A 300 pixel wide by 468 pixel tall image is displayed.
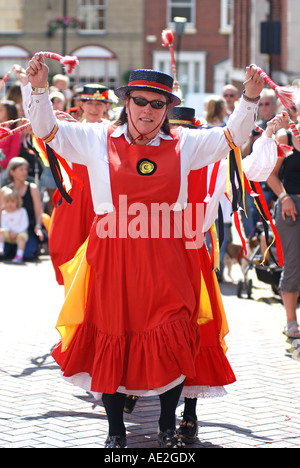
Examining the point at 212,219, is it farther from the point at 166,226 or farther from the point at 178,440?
the point at 178,440

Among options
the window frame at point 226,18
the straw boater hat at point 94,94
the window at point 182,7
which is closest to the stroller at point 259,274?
the straw boater hat at point 94,94

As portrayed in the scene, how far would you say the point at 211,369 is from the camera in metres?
5.09

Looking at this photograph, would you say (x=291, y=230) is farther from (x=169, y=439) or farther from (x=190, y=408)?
(x=169, y=439)

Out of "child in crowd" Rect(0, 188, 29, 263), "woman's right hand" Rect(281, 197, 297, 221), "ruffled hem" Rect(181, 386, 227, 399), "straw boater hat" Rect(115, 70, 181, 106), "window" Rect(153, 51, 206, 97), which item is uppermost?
"straw boater hat" Rect(115, 70, 181, 106)

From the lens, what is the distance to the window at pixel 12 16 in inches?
1537

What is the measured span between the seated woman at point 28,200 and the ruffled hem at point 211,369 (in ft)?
26.1

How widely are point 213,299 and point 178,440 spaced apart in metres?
0.82

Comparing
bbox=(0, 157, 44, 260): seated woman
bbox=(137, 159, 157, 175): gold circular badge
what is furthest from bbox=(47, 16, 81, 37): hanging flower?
bbox=(137, 159, 157, 175): gold circular badge

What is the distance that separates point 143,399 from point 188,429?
1.01 meters

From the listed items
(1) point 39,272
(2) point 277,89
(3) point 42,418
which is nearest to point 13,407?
(3) point 42,418

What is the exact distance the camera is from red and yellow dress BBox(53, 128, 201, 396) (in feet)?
15.1

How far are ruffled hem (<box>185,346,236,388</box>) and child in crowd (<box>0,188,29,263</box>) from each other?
7943 millimetres

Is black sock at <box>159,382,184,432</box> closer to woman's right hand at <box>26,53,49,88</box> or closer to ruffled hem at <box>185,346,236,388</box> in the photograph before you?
ruffled hem at <box>185,346,236,388</box>
